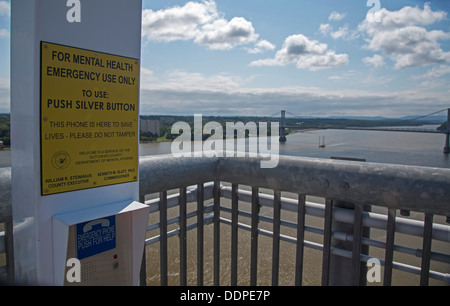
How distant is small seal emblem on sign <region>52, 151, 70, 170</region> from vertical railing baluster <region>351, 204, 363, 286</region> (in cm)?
113

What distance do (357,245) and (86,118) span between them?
119cm

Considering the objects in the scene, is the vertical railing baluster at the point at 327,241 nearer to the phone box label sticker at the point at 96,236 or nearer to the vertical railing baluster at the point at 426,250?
the vertical railing baluster at the point at 426,250

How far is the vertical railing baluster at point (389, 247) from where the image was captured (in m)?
1.32

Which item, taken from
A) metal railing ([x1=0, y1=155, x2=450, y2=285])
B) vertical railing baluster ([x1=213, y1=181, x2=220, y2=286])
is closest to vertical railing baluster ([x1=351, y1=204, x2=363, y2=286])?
metal railing ([x1=0, y1=155, x2=450, y2=285])

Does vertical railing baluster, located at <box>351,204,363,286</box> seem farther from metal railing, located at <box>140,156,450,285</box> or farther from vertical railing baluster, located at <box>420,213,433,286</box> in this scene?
vertical railing baluster, located at <box>420,213,433,286</box>

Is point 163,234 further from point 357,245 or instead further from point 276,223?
point 357,245

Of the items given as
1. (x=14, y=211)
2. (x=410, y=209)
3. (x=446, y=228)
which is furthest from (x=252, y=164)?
(x=14, y=211)

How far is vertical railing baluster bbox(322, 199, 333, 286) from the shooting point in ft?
4.79

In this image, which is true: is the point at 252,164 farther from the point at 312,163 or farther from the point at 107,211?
the point at 107,211

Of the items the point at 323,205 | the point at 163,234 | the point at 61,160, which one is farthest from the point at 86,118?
the point at 323,205

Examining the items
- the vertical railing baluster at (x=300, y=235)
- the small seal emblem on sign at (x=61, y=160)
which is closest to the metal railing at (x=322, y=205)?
the vertical railing baluster at (x=300, y=235)

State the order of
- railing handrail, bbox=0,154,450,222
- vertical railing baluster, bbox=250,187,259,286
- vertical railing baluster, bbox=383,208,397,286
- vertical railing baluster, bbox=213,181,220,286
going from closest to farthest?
railing handrail, bbox=0,154,450,222 < vertical railing baluster, bbox=383,208,397,286 < vertical railing baluster, bbox=250,187,259,286 < vertical railing baluster, bbox=213,181,220,286
